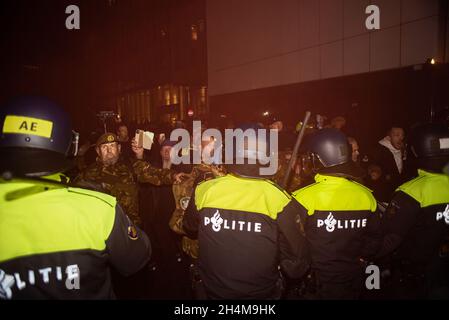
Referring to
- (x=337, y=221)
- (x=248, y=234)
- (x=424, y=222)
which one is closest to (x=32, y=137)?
(x=248, y=234)

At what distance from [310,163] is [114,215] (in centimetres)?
218

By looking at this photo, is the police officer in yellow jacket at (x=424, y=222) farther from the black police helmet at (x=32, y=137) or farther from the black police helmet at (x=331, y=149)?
the black police helmet at (x=32, y=137)

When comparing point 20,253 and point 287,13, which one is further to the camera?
point 287,13

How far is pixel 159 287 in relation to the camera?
522 centimetres

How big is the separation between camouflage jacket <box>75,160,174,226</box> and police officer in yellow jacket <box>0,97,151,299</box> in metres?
2.63

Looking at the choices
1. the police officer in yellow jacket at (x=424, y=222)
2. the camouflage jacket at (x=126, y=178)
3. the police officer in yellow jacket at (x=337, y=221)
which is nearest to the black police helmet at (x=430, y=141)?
the police officer in yellow jacket at (x=424, y=222)

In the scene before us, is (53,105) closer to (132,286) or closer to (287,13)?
(132,286)

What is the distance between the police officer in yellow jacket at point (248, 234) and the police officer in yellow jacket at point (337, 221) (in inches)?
17.2

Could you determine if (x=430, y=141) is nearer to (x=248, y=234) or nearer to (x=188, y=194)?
(x=248, y=234)

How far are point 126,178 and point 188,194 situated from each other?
1201mm

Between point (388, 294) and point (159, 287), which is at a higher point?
point (388, 294)

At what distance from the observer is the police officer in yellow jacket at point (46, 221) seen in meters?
1.82

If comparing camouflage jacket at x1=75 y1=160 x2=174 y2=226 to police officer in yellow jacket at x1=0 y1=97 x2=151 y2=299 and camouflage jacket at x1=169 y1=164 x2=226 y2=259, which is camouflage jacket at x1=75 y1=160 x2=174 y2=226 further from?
police officer in yellow jacket at x1=0 y1=97 x2=151 y2=299

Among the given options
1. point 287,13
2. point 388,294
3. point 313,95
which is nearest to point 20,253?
point 388,294
